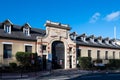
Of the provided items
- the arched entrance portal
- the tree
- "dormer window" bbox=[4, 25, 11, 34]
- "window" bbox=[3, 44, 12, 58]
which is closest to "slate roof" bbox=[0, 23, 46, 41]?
"dormer window" bbox=[4, 25, 11, 34]

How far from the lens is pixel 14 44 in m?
35.0

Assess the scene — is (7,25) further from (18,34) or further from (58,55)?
(58,55)

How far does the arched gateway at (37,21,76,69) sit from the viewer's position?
1495 inches

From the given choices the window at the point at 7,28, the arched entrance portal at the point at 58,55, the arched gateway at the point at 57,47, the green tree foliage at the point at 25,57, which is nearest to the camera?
the green tree foliage at the point at 25,57

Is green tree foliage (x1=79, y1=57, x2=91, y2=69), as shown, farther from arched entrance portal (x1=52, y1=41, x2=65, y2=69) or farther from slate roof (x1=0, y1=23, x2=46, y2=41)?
slate roof (x1=0, y1=23, x2=46, y2=41)

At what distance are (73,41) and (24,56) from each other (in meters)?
11.7

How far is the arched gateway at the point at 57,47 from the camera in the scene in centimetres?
3797

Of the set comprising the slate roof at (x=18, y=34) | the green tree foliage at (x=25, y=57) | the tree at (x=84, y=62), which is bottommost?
the tree at (x=84, y=62)

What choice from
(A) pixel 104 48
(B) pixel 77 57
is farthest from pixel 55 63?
(A) pixel 104 48

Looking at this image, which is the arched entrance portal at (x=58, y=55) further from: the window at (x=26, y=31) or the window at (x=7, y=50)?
the window at (x=7, y=50)

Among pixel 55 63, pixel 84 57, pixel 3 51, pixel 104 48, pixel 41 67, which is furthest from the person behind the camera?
pixel 104 48

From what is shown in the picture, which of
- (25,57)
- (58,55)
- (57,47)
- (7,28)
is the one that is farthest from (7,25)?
(58,55)

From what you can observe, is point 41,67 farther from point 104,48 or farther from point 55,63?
point 104,48

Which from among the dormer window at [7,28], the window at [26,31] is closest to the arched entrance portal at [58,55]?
the window at [26,31]
